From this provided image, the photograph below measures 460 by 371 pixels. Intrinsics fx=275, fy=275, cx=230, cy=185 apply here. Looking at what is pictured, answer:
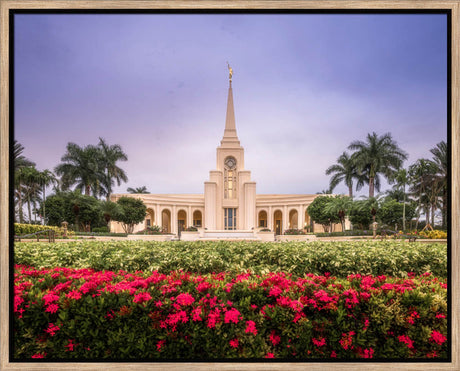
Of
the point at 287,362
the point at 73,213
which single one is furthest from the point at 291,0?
the point at 73,213

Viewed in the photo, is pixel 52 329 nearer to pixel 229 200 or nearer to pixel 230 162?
pixel 229 200

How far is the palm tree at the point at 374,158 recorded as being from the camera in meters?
25.1

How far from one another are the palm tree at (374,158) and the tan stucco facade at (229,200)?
1168cm

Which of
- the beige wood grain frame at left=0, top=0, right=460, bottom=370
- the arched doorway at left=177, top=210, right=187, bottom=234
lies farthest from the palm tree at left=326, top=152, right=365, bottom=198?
the beige wood grain frame at left=0, top=0, right=460, bottom=370

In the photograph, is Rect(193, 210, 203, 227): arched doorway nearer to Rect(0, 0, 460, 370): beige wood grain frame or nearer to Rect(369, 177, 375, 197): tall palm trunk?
Rect(369, 177, 375, 197): tall palm trunk

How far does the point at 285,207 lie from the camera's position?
3944cm

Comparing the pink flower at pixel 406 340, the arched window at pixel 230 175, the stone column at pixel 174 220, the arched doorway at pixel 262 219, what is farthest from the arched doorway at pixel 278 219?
the pink flower at pixel 406 340

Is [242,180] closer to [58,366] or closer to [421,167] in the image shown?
[421,167]

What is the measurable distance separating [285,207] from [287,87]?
1409 inches

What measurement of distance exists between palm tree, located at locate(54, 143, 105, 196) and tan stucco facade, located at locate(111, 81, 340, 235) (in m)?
7.17

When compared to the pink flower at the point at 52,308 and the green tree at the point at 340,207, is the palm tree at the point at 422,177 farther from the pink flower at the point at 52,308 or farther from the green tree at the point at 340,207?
the pink flower at the point at 52,308

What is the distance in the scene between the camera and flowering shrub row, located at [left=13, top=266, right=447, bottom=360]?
266cm

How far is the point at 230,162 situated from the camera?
37281 mm

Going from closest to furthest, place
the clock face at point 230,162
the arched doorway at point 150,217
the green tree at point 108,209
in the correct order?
the green tree at point 108,209 < the clock face at point 230,162 < the arched doorway at point 150,217
